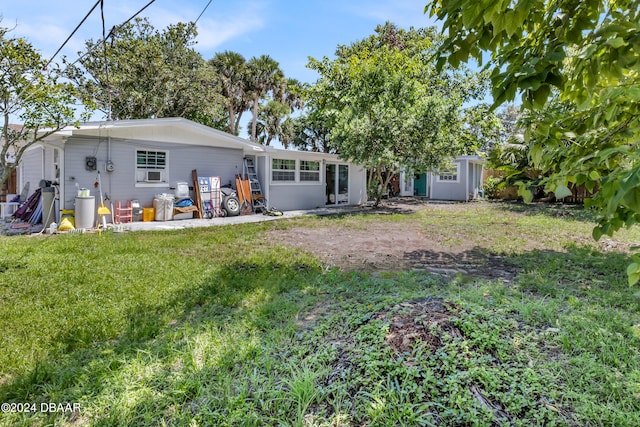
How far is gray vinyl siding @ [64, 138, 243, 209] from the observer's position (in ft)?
30.3

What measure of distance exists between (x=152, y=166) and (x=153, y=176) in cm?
31

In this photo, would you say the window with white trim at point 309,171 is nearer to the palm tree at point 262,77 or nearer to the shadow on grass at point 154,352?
the palm tree at point 262,77

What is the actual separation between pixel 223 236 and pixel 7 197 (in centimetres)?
1019

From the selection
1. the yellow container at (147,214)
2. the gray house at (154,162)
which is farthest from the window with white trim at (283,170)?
the yellow container at (147,214)

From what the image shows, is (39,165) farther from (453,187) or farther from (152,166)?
(453,187)

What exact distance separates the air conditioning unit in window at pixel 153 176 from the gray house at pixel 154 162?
0.10 ft

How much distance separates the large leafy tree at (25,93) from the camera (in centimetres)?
495

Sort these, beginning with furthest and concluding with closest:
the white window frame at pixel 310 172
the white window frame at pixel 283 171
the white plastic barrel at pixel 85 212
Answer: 1. the white window frame at pixel 310 172
2. the white window frame at pixel 283 171
3. the white plastic barrel at pixel 85 212

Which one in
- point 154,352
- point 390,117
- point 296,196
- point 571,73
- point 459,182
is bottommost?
point 154,352

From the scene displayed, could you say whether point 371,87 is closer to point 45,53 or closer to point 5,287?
point 45,53

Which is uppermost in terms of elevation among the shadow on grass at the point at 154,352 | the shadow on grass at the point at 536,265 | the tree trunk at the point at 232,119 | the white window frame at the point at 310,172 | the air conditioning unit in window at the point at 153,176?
the tree trunk at the point at 232,119

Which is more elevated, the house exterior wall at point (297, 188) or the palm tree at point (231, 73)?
the palm tree at point (231, 73)

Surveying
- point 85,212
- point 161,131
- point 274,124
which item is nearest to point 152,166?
point 161,131

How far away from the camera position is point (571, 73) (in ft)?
5.22
